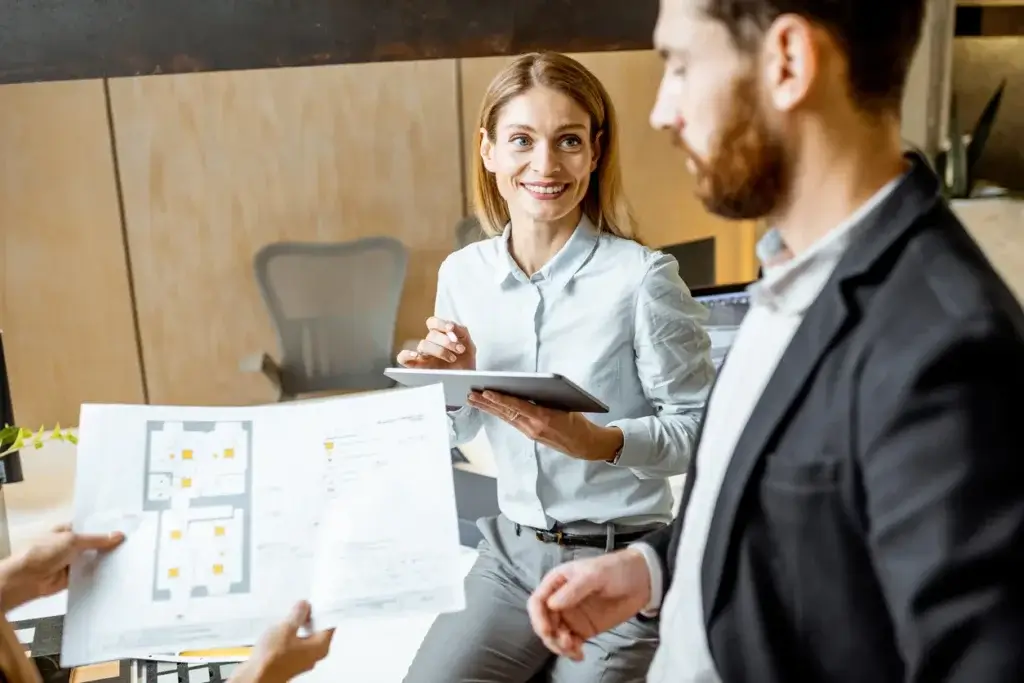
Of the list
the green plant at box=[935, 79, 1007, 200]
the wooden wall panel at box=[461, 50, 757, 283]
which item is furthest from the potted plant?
the wooden wall panel at box=[461, 50, 757, 283]

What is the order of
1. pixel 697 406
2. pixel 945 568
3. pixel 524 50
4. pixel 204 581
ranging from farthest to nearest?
pixel 697 406 < pixel 204 581 < pixel 524 50 < pixel 945 568

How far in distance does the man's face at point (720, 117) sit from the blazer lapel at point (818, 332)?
0.27 ft

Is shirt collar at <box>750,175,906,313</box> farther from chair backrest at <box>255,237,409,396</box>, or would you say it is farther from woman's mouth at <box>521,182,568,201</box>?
chair backrest at <box>255,237,409,396</box>

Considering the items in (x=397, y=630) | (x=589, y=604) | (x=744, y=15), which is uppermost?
(x=744, y=15)

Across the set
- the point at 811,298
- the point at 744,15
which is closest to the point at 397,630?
the point at 811,298

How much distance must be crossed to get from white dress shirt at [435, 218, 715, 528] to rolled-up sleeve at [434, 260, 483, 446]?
2.3 inches

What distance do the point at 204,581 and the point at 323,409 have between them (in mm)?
229

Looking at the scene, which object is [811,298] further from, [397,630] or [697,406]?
[397,630]

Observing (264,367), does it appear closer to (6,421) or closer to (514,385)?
(6,421)

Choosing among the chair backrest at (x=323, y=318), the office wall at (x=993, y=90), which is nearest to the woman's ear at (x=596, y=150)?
the chair backrest at (x=323, y=318)

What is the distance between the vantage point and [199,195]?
361cm

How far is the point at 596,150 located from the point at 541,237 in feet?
0.50

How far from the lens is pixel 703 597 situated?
0.79m

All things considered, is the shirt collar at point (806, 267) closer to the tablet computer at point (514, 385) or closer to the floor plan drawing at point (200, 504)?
the tablet computer at point (514, 385)
